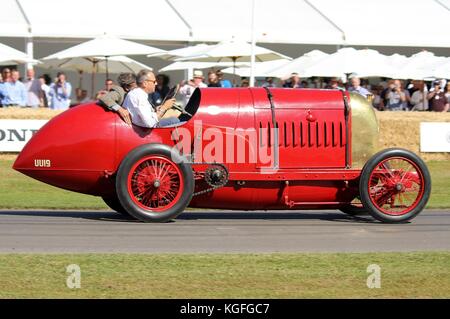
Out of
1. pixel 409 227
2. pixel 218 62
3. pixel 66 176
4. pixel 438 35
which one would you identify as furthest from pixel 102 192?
pixel 438 35

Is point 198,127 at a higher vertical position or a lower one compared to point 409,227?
higher

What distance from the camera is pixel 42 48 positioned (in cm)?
3064

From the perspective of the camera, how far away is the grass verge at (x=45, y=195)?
13286 millimetres

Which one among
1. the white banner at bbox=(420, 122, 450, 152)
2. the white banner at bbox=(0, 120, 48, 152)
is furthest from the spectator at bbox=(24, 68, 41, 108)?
the white banner at bbox=(420, 122, 450, 152)

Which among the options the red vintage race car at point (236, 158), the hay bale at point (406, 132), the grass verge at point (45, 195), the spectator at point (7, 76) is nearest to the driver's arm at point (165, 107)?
the red vintage race car at point (236, 158)

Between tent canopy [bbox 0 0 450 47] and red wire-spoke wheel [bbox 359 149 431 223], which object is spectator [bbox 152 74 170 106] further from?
red wire-spoke wheel [bbox 359 149 431 223]

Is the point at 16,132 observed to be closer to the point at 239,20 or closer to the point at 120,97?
the point at 120,97

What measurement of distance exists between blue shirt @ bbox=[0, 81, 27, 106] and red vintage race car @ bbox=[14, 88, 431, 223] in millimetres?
11002

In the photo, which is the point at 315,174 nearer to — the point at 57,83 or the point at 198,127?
the point at 198,127

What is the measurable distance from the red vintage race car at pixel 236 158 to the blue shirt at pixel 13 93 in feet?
36.1

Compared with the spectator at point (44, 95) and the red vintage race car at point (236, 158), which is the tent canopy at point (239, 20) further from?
the red vintage race car at point (236, 158)

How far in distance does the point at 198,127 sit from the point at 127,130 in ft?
2.43

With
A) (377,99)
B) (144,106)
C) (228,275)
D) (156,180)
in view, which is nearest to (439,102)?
(377,99)

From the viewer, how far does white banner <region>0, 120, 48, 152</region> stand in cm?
1934
